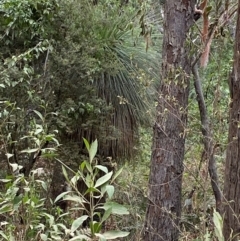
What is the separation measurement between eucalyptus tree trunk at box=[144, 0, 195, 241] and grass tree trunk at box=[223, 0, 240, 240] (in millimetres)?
1930

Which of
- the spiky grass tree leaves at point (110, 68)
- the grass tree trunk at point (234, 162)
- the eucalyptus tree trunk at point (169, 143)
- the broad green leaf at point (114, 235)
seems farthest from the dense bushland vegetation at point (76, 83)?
the broad green leaf at point (114, 235)

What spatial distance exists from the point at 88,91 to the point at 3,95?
0.80m

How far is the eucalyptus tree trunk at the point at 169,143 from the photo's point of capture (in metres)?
4.02

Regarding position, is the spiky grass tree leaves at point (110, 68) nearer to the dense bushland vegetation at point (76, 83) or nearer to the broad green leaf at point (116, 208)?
the dense bushland vegetation at point (76, 83)

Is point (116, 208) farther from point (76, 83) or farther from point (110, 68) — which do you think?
point (110, 68)

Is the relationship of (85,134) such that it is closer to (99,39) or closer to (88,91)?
(88,91)

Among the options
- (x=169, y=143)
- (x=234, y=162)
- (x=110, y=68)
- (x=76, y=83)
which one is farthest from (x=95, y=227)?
(x=110, y=68)

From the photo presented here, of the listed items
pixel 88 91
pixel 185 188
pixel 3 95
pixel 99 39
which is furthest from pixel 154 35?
pixel 185 188

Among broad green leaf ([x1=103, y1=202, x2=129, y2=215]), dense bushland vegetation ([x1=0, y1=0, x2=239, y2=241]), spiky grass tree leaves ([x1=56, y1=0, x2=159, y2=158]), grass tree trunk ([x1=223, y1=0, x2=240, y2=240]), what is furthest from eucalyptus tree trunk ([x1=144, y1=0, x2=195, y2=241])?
broad green leaf ([x1=103, y1=202, x2=129, y2=215])

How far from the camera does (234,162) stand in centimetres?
201

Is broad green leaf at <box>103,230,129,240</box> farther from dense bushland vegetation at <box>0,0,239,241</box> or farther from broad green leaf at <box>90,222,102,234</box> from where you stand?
dense bushland vegetation at <box>0,0,239,241</box>

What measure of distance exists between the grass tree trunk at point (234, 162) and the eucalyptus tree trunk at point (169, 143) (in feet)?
6.33

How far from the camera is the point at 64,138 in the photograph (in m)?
4.66

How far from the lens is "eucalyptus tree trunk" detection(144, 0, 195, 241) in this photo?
4016 millimetres
